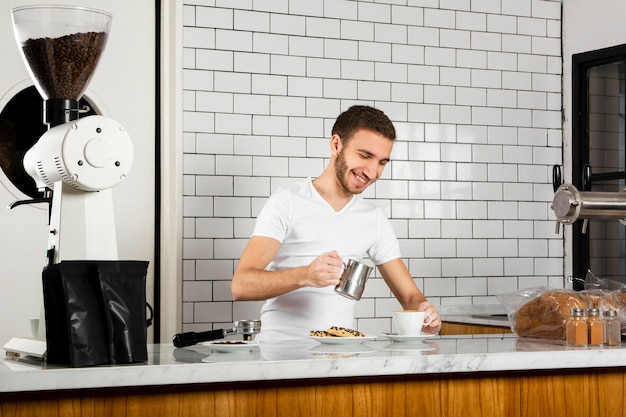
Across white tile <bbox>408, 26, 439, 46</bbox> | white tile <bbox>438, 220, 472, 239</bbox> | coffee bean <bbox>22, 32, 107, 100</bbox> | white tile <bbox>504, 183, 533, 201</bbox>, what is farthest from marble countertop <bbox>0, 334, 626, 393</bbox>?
white tile <bbox>408, 26, 439, 46</bbox>

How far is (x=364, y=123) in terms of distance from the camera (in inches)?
125

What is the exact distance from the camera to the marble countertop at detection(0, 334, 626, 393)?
1900 millimetres

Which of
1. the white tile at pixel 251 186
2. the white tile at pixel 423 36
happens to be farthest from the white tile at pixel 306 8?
the white tile at pixel 251 186

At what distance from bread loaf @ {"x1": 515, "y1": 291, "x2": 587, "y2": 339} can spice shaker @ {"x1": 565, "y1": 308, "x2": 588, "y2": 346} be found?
14 centimetres

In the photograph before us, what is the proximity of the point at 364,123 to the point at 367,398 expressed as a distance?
1264mm

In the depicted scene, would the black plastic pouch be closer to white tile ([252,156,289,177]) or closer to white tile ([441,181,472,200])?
white tile ([252,156,289,177])

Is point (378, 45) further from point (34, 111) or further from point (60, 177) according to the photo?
point (60, 177)

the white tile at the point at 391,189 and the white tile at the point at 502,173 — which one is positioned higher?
the white tile at the point at 502,173

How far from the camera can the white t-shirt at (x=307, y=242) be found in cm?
317

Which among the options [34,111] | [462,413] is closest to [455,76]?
[34,111]

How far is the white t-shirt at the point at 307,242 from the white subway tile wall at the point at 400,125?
2.90 feet

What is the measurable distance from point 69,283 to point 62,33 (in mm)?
675

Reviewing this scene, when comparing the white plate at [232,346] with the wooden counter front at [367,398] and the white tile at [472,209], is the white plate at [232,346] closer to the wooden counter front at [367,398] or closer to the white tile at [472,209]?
the wooden counter front at [367,398]

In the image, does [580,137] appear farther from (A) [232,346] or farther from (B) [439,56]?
(A) [232,346]
